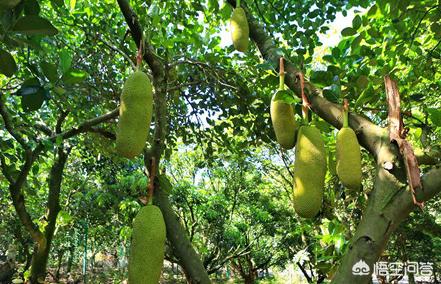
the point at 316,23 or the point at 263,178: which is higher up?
the point at 263,178

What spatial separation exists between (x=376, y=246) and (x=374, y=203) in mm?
99

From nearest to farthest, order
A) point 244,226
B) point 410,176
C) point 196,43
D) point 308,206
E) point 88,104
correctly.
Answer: point 410,176 → point 308,206 → point 196,43 → point 88,104 → point 244,226

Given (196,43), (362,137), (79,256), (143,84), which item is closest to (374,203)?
(362,137)

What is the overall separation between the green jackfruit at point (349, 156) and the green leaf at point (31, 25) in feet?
2.38

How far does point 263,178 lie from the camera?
31.7ft

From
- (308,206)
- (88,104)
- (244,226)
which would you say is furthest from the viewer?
(244,226)

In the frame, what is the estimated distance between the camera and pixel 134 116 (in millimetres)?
885

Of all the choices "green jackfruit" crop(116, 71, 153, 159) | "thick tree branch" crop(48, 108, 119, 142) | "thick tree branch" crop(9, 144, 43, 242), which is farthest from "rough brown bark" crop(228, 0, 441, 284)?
"thick tree branch" crop(9, 144, 43, 242)

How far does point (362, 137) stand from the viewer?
1052 mm

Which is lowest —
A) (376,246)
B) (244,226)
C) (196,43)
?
(376,246)

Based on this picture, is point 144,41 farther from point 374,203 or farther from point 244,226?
point 244,226

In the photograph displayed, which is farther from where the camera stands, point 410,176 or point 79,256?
point 79,256

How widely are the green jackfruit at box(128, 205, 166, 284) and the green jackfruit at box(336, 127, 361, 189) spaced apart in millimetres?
486
